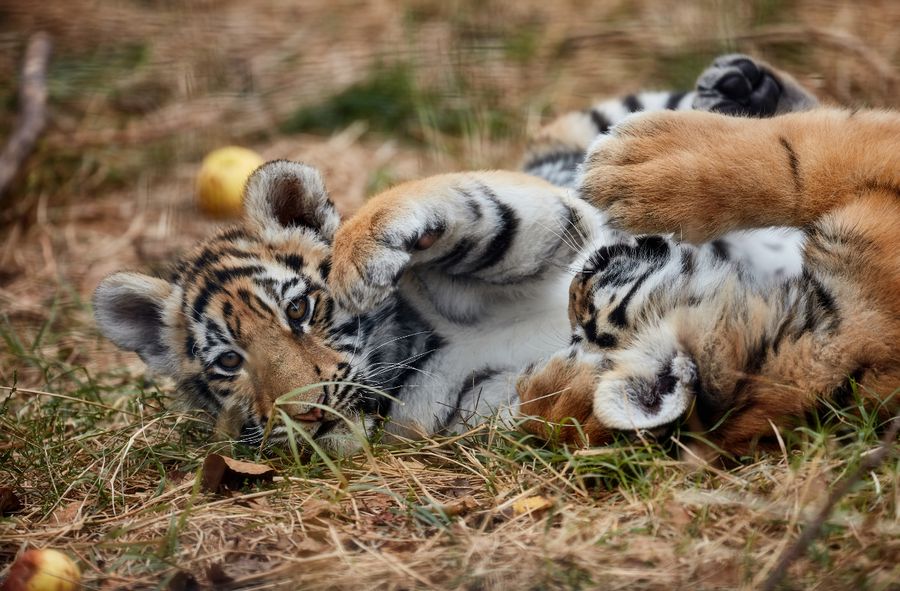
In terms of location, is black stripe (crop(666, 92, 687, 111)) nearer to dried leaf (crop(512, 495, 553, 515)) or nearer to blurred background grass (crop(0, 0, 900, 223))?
blurred background grass (crop(0, 0, 900, 223))

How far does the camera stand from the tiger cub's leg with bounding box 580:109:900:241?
Answer: 2.29 metres

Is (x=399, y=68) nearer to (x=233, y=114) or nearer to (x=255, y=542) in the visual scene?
(x=233, y=114)

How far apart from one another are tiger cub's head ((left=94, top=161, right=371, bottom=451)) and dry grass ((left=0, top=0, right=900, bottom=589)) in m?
0.14

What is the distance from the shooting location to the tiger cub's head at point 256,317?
8.67ft

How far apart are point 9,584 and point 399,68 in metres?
3.74

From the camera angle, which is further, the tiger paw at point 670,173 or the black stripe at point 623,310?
the black stripe at point 623,310

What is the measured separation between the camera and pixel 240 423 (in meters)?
2.81

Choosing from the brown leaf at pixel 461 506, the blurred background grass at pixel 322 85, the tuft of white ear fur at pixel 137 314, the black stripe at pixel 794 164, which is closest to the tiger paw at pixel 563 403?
the brown leaf at pixel 461 506

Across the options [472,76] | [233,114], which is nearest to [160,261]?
[233,114]

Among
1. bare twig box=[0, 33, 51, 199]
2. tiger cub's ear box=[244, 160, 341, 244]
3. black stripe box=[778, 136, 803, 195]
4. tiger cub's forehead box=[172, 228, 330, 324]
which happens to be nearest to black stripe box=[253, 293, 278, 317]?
tiger cub's forehead box=[172, 228, 330, 324]

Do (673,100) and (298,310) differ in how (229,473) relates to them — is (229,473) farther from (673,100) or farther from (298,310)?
(673,100)

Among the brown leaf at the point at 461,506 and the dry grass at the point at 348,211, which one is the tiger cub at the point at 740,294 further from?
the brown leaf at the point at 461,506

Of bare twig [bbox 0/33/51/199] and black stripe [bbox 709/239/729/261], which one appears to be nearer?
black stripe [bbox 709/239/729/261]

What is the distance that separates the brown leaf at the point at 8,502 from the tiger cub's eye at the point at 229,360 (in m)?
0.63
